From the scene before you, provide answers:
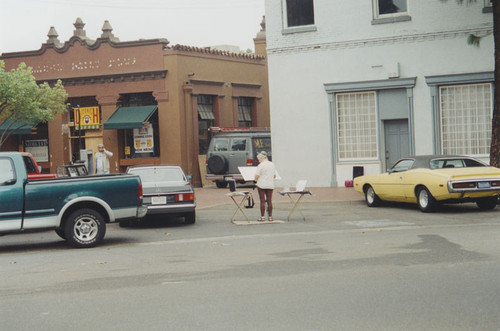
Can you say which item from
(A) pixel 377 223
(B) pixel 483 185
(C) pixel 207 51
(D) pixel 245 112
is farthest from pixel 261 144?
(A) pixel 377 223

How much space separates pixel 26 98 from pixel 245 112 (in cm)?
1087

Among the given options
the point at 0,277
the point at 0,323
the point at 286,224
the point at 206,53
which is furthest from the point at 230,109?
the point at 0,323

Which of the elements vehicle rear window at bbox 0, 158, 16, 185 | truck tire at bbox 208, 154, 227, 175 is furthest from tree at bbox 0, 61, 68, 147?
vehicle rear window at bbox 0, 158, 16, 185

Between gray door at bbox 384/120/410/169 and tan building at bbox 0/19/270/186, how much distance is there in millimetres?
9838

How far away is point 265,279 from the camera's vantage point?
9.65m

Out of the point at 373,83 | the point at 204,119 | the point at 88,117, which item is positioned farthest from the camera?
the point at 88,117

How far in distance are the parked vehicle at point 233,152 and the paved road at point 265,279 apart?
1428 cm

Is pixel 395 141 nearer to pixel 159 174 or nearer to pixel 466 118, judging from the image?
pixel 466 118

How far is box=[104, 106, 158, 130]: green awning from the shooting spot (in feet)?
108

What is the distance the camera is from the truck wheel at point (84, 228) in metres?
14.0

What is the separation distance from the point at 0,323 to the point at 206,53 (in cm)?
2763

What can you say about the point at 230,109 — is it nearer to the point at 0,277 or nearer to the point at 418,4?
the point at 418,4

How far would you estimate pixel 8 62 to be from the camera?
120ft

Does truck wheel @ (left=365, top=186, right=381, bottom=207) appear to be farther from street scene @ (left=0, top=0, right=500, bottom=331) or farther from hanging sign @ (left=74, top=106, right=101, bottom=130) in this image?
hanging sign @ (left=74, top=106, right=101, bottom=130)
